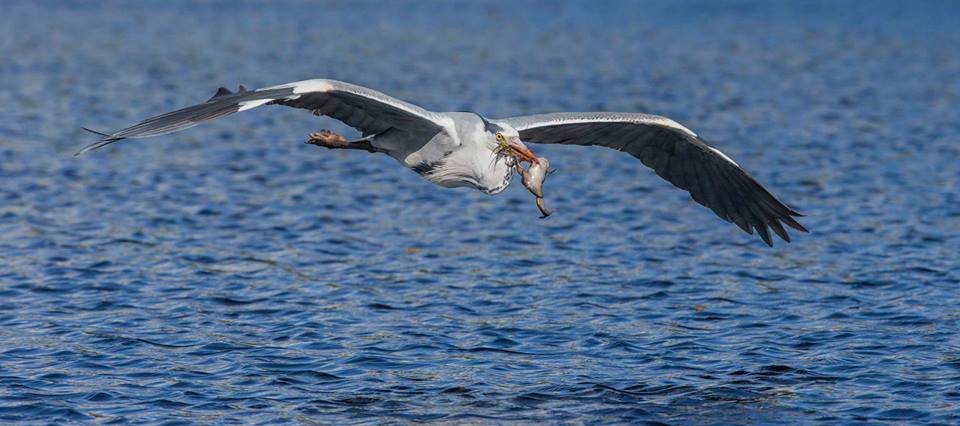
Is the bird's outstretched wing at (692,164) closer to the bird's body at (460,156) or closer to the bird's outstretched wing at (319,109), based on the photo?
the bird's body at (460,156)

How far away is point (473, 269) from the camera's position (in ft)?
52.6

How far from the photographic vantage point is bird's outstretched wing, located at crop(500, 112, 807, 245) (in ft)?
40.9

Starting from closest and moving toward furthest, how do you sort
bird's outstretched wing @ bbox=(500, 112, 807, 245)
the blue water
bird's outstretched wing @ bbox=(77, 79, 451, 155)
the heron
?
1. bird's outstretched wing @ bbox=(77, 79, 451, 155)
2. the heron
3. the blue water
4. bird's outstretched wing @ bbox=(500, 112, 807, 245)

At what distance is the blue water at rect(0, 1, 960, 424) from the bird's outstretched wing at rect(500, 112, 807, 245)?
1259 mm

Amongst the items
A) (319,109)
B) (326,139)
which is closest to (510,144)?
(326,139)

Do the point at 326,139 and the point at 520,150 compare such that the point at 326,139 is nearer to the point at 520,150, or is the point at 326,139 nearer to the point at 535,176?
the point at 520,150

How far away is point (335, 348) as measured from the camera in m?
12.7

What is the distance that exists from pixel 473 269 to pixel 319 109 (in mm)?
5125

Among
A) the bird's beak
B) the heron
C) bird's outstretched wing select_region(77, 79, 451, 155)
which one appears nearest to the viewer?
bird's outstretched wing select_region(77, 79, 451, 155)

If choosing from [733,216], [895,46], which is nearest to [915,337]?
[733,216]

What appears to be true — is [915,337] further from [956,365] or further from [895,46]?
[895,46]

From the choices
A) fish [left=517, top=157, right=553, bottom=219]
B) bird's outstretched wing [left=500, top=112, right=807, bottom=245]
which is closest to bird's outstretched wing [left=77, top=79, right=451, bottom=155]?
fish [left=517, top=157, right=553, bottom=219]

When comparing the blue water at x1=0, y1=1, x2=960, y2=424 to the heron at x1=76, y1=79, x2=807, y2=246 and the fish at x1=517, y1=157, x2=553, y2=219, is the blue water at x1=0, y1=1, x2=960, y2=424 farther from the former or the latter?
Answer: the fish at x1=517, y1=157, x2=553, y2=219

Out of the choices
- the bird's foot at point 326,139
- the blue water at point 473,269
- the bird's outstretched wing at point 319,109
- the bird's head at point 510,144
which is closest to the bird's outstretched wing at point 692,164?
the bird's head at point 510,144
